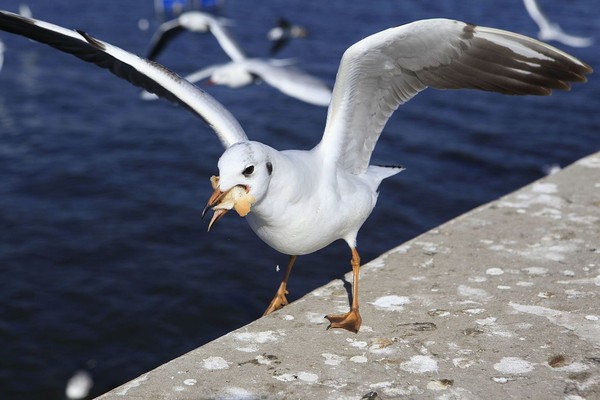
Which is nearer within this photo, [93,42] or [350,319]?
[350,319]

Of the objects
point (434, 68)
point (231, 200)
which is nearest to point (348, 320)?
point (231, 200)

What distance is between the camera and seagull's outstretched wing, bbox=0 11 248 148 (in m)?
5.16

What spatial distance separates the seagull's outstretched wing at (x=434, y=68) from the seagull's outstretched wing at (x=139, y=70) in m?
0.64

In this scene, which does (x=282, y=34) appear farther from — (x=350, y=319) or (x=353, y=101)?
(x=350, y=319)

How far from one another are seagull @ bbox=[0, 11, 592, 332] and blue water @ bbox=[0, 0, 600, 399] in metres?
3.31

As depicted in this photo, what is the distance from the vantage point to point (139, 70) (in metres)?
5.35

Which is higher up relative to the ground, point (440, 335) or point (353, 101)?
point (353, 101)

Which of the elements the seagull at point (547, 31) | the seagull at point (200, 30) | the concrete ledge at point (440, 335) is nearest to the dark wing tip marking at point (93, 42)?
the concrete ledge at point (440, 335)

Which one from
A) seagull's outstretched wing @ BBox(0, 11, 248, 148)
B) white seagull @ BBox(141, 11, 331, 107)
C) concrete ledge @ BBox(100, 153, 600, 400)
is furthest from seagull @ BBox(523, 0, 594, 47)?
seagull's outstretched wing @ BBox(0, 11, 248, 148)

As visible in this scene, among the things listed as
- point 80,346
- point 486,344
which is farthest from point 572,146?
point 486,344

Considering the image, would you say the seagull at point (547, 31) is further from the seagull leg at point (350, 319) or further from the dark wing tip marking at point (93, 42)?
the seagull leg at point (350, 319)

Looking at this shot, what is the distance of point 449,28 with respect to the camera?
15.5 feet

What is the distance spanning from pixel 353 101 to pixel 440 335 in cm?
147

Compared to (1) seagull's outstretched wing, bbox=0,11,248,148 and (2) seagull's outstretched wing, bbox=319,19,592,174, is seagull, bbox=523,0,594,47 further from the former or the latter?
(1) seagull's outstretched wing, bbox=0,11,248,148
